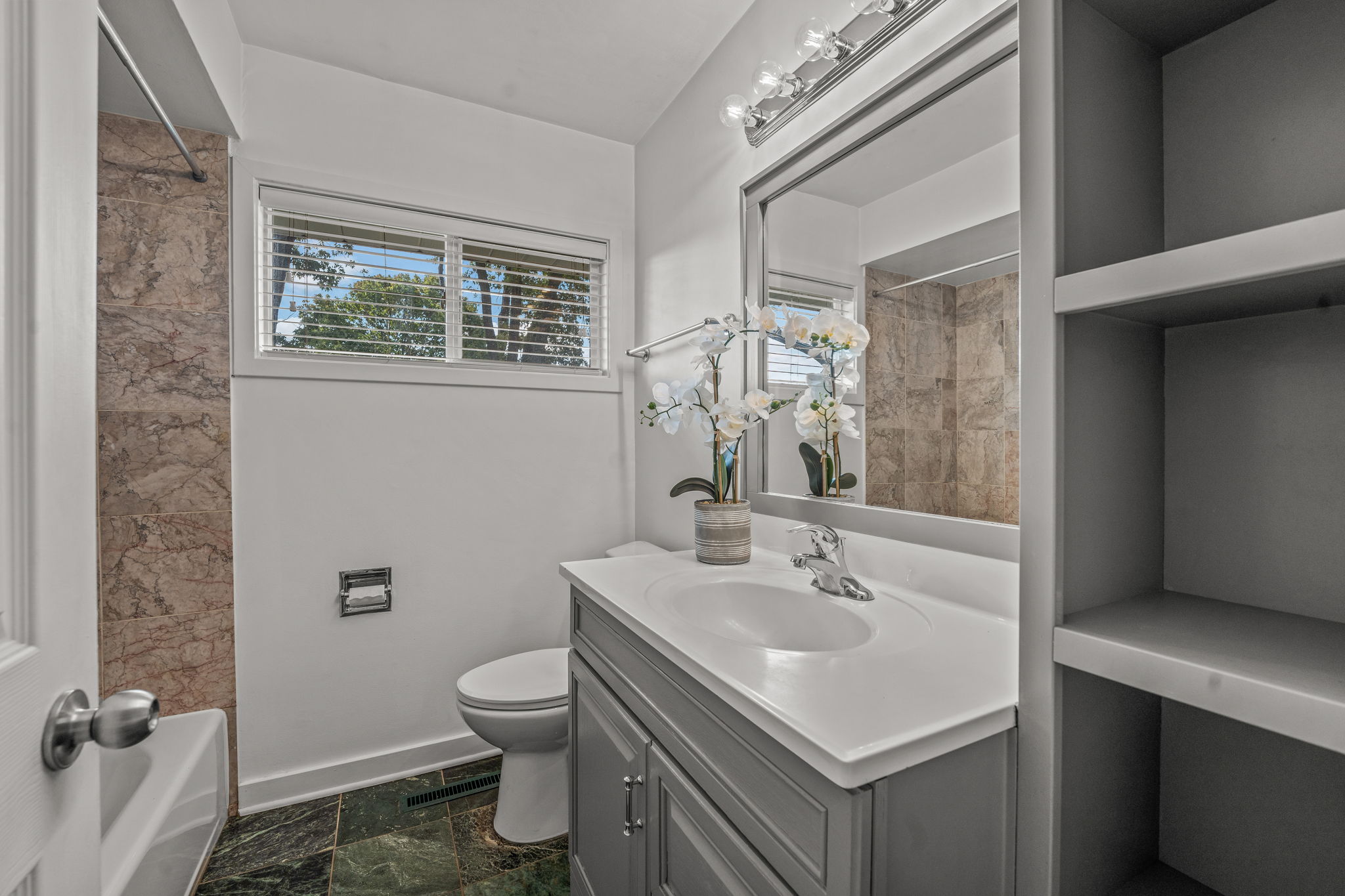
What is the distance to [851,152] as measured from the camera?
1.35 metres

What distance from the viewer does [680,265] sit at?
6.71 ft

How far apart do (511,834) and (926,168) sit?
1997mm

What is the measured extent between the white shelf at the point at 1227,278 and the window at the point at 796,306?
0.75m

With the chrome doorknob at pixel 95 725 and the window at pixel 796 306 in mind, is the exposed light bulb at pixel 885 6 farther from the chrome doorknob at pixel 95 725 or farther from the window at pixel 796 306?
the chrome doorknob at pixel 95 725

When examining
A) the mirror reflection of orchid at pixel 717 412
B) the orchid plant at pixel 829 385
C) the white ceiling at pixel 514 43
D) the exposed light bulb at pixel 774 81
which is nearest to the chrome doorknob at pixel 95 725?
the mirror reflection of orchid at pixel 717 412

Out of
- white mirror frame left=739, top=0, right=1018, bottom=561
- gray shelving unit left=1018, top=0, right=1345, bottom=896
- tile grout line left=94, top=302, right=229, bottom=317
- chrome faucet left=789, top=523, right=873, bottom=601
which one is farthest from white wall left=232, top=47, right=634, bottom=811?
gray shelving unit left=1018, top=0, right=1345, bottom=896

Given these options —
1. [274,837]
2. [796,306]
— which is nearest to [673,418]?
[796,306]

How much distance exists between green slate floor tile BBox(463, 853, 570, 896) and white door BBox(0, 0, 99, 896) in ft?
3.94

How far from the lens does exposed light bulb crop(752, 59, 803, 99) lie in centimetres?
143

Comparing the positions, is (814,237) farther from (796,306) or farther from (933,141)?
(933,141)

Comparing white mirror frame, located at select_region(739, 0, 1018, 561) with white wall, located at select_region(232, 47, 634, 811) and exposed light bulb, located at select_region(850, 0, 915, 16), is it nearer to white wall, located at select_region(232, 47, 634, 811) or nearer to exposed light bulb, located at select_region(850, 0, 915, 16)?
exposed light bulb, located at select_region(850, 0, 915, 16)

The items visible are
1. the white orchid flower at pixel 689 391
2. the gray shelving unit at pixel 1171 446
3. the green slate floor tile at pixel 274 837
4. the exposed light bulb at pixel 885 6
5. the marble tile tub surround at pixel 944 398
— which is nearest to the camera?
the gray shelving unit at pixel 1171 446

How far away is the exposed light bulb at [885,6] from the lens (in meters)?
1.16

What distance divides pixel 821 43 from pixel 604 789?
1.65 metres
